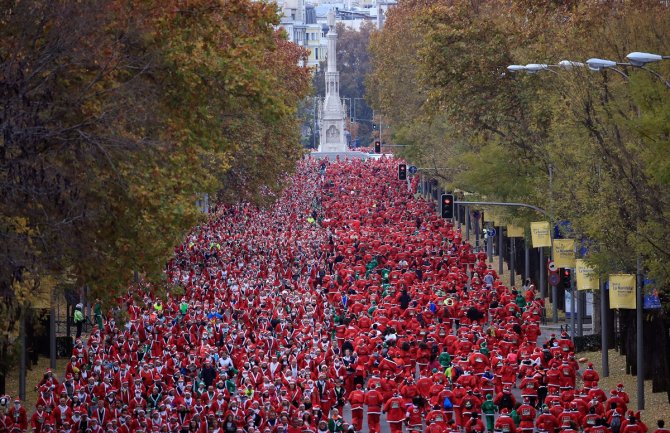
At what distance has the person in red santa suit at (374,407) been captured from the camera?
89.7 feet

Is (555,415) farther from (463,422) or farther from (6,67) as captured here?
(6,67)

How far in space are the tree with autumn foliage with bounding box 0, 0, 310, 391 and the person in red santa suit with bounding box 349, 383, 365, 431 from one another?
388 centimetres

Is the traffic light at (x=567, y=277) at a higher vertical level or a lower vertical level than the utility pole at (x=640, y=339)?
higher

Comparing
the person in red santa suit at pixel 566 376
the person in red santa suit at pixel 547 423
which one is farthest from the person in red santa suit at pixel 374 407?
the person in red santa suit at pixel 566 376

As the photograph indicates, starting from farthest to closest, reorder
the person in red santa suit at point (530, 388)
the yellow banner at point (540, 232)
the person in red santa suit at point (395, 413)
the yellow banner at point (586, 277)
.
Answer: the yellow banner at point (540, 232), the yellow banner at point (586, 277), the person in red santa suit at point (530, 388), the person in red santa suit at point (395, 413)

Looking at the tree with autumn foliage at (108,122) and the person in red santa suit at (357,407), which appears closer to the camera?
the tree with autumn foliage at (108,122)

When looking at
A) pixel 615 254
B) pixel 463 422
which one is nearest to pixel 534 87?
pixel 615 254

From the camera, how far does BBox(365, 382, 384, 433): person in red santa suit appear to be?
1076 inches

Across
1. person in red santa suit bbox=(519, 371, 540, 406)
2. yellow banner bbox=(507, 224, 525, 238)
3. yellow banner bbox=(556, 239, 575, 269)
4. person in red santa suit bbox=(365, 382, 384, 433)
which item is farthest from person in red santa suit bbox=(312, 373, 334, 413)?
yellow banner bbox=(507, 224, 525, 238)

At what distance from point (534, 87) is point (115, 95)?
2567 centimetres

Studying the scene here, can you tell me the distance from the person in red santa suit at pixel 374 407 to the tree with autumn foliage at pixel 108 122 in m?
4.09

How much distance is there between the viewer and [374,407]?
27375 mm

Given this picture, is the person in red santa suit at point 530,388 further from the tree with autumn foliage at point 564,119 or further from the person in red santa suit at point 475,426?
the person in red santa suit at point 475,426

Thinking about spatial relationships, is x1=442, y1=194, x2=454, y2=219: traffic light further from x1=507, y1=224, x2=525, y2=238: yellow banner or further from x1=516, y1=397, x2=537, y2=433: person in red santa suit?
x1=516, y1=397, x2=537, y2=433: person in red santa suit
